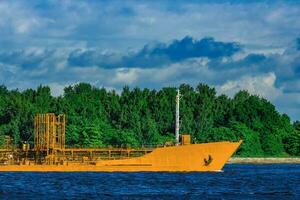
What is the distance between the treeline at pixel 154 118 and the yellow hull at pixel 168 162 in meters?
43.9

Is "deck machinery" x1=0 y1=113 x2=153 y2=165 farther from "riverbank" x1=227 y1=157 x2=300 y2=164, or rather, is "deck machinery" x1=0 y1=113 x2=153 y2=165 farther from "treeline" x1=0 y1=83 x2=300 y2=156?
"riverbank" x1=227 y1=157 x2=300 y2=164

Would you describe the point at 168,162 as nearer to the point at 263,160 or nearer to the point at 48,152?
the point at 48,152

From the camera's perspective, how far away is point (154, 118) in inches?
6496

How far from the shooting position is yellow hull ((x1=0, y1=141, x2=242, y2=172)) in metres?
98.2

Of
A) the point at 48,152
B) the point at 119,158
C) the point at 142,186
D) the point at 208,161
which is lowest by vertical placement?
the point at 142,186

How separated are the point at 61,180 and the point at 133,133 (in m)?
66.0

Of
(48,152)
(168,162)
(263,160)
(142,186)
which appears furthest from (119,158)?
(263,160)

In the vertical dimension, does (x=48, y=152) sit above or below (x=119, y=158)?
above

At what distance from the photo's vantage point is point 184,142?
327 ft

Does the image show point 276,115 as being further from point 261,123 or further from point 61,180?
point 61,180

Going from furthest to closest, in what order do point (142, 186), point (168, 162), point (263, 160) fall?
point (263, 160) < point (168, 162) < point (142, 186)

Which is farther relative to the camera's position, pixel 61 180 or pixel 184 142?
pixel 184 142

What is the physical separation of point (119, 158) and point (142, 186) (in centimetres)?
2412

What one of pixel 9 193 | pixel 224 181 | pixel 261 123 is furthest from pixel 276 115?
pixel 9 193
